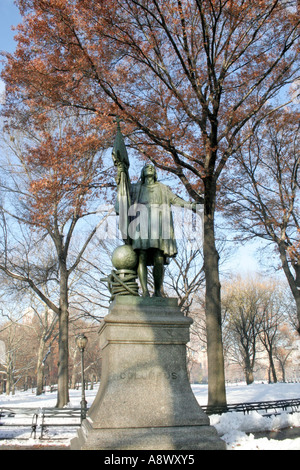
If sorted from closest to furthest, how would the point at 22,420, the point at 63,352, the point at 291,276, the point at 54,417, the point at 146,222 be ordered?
the point at 146,222 → the point at 54,417 → the point at 22,420 → the point at 63,352 → the point at 291,276

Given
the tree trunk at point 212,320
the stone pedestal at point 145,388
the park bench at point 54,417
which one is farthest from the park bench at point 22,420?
the stone pedestal at point 145,388

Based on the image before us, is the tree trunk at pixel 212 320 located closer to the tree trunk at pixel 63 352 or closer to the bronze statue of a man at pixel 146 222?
the bronze statue of a man at pixel 146 222

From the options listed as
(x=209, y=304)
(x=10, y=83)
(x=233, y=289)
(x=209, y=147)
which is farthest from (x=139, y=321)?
(x=233, y=289)

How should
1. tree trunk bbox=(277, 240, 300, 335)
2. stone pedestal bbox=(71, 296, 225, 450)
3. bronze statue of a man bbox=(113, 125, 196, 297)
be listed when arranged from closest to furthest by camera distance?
1. stone pedestal bbox=(71, 296, 225, 450)
2. bronze statue of a man bbox=(113, 125, 196, 297)
3. tree trunk bbox=(277, 240, 300, 335)

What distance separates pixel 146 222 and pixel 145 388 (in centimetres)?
234

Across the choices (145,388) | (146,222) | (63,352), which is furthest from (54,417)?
(146,222)

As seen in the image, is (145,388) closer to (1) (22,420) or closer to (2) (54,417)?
(2) (54,417)

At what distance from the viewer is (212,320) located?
36.9ft

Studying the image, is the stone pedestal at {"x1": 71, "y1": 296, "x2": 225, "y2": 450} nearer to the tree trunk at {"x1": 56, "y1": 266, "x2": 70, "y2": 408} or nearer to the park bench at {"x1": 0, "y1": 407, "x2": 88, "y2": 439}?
the park bench at {"x1": 0, "y1": 407, "x2": 88, "y2": 439}

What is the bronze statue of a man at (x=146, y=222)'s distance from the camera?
5.66 metres

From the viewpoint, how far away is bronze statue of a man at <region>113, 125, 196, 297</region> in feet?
18.6

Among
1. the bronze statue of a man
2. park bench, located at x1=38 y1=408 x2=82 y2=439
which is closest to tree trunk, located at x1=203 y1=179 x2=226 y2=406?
park bench, located at x1=38 y1=408 x2=82 y2=439

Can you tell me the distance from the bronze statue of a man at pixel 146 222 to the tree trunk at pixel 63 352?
41.1 feet

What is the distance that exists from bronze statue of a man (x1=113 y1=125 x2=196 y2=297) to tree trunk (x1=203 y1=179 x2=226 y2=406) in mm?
5926
